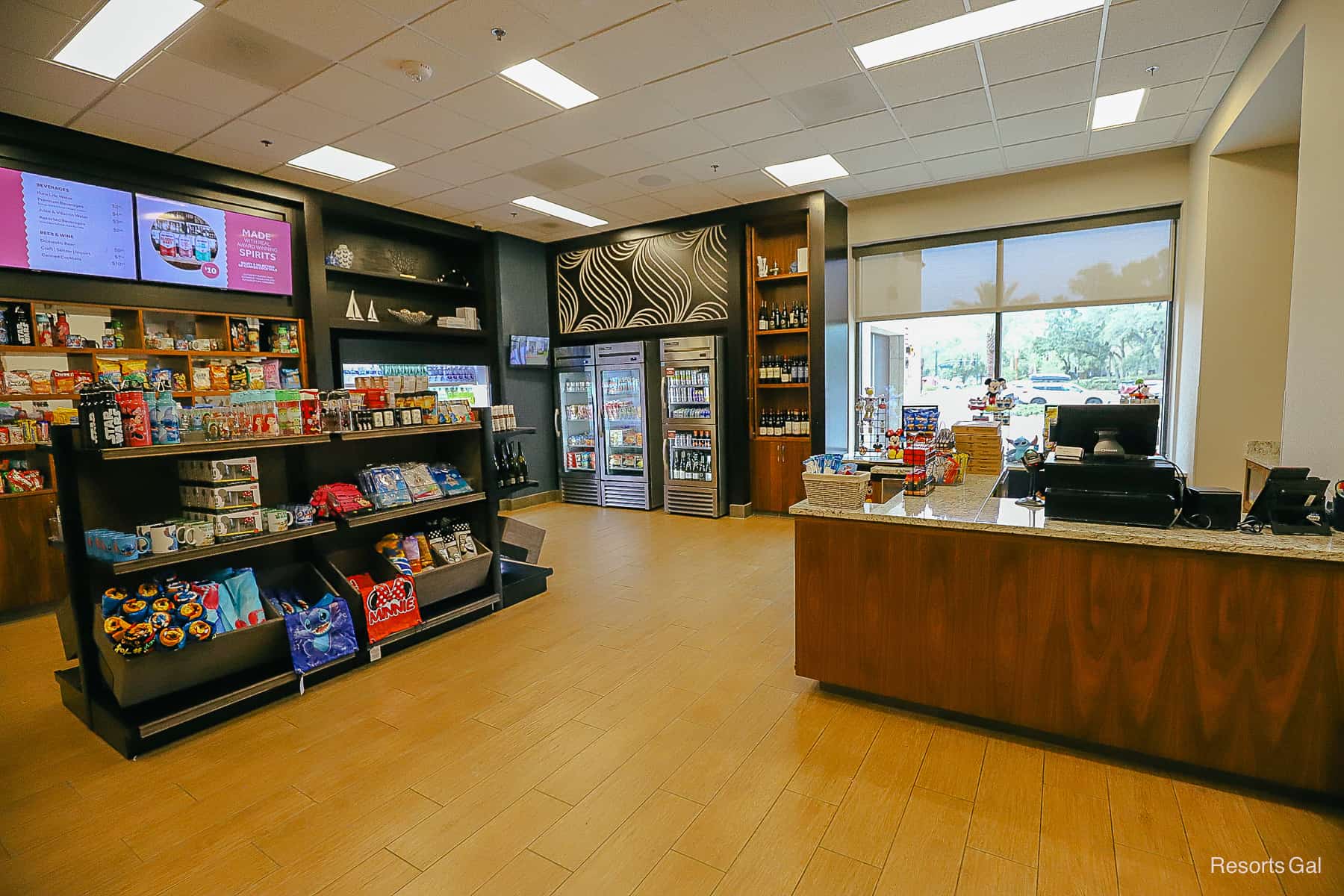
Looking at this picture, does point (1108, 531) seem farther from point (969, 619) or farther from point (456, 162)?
point (456, 162)

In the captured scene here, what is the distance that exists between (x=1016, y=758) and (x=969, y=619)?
523mm

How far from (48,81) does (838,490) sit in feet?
16.6

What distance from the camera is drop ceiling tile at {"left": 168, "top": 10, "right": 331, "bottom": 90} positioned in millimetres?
3186

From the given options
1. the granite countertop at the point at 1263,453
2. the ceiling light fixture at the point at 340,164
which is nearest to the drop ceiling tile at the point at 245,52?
the ceiling light fixture at the point at 340,164

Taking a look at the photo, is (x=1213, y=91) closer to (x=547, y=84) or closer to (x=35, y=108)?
(x=547, y=84)

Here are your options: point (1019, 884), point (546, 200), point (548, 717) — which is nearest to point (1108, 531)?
point (1019, 884)

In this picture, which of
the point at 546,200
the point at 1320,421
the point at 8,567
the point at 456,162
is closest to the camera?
the point at 1320,421

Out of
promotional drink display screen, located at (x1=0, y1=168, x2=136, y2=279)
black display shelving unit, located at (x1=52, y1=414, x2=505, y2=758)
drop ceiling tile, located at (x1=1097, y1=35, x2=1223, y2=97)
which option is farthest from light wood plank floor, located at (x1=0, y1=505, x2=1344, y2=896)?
drop ceiling tile, located at (x1=1097, y1=35, x2=1223, y2=97)

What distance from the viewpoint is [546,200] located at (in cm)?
633

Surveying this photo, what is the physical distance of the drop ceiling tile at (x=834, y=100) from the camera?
4070mm

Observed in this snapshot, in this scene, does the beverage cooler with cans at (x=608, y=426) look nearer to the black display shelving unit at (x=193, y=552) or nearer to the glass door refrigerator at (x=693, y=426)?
the glass door refrigerator at (x=693, y=426)

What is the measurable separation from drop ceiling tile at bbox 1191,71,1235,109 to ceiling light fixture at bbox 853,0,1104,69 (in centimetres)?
159

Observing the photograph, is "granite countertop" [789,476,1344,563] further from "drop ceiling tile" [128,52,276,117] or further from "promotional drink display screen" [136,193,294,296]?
"promotional drink display screen" [136,193,294,296]

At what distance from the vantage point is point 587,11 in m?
3.18
